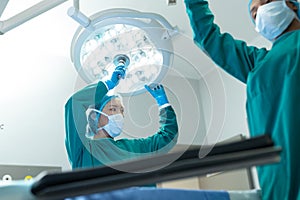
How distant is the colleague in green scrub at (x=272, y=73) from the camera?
100 cm

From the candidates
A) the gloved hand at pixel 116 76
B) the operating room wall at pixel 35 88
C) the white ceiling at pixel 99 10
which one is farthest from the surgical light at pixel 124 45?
the operating room wall at pixel 35 88

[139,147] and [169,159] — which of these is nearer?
[169,159]

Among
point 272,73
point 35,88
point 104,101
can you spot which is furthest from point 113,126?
point 35,88

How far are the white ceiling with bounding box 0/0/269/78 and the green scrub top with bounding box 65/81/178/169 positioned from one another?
0.69m

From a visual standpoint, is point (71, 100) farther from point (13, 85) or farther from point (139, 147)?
point (13, 85)

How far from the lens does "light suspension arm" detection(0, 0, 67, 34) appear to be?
130 centimetres

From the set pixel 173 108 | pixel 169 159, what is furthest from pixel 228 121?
pixel 169 159

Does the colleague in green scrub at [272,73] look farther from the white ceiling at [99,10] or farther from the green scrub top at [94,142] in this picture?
the white ceiling at [99,10]

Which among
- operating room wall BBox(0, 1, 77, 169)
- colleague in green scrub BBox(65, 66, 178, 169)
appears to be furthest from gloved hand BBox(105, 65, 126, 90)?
operating room wall BBox(0, 1, 77, 169)

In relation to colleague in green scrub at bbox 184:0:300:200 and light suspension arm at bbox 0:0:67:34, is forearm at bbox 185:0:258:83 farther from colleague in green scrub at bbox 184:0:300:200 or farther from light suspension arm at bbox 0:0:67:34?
light suspension arm at bbox 0:0:67:34

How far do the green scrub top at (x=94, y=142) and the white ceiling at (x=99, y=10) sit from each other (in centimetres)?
69

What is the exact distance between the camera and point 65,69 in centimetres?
280

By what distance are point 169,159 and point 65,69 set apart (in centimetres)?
248

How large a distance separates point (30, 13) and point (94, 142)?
2.04ft
